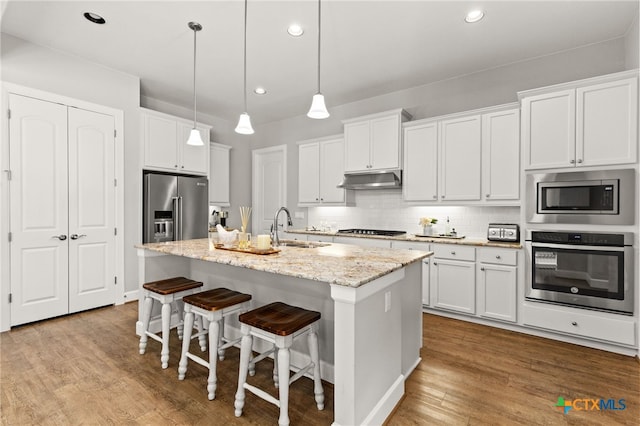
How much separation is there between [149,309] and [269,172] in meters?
3.87

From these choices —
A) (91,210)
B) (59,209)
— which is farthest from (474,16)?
(59,209)

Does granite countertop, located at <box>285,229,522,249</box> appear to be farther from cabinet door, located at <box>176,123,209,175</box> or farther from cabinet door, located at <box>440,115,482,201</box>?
cabinet door, located at <box>176,123,209,175</box>

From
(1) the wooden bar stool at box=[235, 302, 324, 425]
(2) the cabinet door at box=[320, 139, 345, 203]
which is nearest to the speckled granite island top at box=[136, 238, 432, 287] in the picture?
(1) the wooden bar stool at box=[235, 302, 324, 425]

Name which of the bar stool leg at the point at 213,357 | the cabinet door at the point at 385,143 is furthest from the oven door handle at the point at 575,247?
the bar stool leg at the point at 213,357

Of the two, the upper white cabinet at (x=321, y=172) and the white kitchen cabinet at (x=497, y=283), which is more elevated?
the upper white cabinet at (x=321, y=172)

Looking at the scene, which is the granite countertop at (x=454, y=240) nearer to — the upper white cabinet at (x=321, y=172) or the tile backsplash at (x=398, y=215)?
the tile backsplash at (x=398, y=215)

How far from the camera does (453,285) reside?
3543mm

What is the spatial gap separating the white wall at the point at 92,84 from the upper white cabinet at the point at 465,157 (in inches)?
142

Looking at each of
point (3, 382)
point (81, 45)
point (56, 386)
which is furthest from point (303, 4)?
point (3, 382)

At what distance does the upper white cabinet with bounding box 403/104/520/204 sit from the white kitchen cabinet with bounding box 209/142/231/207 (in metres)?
3.27

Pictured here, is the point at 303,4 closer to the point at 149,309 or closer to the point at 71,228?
the point at 149,309

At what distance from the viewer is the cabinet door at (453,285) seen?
343cm

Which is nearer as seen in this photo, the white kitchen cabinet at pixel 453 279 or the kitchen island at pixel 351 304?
the kitchen island at pixel 351 304

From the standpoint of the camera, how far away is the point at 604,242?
274cm
